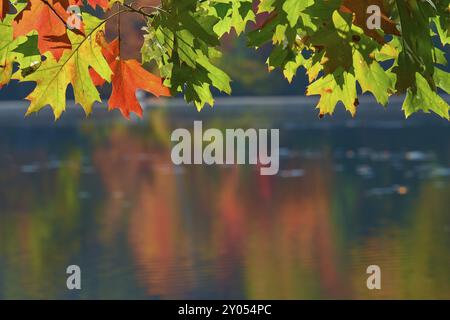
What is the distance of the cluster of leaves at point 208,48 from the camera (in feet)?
12.8

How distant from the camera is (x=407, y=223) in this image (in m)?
43.9

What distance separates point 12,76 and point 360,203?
150ft

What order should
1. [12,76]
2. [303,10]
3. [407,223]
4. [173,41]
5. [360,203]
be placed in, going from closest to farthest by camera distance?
[303,10] < [173,41] < [12,76] < [407,223] < [360,203]

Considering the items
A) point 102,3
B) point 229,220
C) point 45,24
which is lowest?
point 45,24

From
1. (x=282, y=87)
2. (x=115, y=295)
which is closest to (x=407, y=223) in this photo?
(x=115, y=295)

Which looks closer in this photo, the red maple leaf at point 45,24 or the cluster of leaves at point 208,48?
the cluster of leaves at point 208,48

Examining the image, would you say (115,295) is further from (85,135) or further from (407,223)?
(85,135)

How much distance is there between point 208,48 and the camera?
166 inches

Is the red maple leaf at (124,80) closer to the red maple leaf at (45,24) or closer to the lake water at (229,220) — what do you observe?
the red maple leaf at (45,24)

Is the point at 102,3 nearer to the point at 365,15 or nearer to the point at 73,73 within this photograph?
the point at 73,73

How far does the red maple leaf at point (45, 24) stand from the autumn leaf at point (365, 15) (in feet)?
3.44

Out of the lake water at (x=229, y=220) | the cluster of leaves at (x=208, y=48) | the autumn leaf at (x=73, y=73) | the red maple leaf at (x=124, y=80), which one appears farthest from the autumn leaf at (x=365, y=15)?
the lake water at (x=229, y=220)

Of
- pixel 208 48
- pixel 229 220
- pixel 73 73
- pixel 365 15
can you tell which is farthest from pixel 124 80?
pixel 229 220

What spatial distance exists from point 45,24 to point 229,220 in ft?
141
